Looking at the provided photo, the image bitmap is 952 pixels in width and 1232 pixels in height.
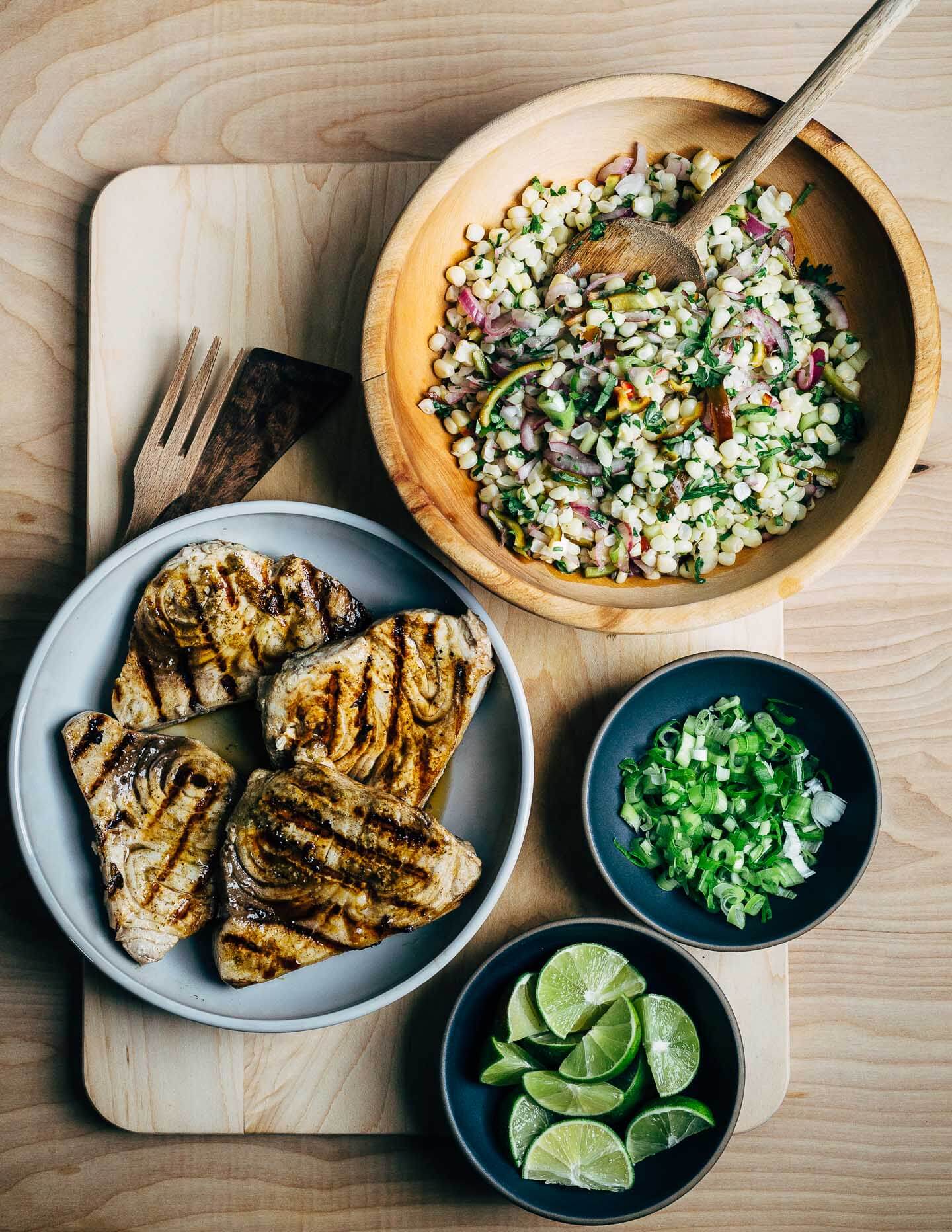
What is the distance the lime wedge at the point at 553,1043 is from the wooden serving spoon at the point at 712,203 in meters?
1.69

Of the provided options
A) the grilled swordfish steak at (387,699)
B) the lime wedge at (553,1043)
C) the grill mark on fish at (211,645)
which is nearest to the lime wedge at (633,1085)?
the lime wedge at (553,1043)

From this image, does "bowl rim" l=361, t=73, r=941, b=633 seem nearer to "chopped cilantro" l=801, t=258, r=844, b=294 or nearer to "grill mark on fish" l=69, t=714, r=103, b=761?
"chopped cilantro" l=801, t=258, r=844, b=294

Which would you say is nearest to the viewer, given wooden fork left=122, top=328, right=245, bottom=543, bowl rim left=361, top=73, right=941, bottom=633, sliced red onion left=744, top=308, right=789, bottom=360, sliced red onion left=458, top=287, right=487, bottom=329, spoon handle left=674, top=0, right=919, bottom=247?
spoon handle left=674, top=0, right=919, bottom=247

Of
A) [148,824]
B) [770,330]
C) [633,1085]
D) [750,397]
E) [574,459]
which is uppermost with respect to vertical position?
[770,330]

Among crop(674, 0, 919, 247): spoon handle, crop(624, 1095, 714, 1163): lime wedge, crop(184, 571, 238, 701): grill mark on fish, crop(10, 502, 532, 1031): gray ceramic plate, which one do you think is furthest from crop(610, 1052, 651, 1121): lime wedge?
crop(674, 0, 919, 247): spoon handle

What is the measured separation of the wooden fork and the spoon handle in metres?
1.07

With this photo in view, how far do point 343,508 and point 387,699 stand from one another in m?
0.50

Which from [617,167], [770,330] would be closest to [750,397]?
[770,330]

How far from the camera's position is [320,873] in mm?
1958

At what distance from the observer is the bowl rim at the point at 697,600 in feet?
6.09

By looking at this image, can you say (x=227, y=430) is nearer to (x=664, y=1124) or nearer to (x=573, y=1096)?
(x=573, y=1096)

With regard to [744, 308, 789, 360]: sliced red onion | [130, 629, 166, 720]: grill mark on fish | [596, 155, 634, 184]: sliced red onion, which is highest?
[596, 155, 634, 184]: sliced red onion

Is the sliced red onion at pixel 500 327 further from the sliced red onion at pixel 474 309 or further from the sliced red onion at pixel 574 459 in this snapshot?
the sliced red onion at pixel 574 459

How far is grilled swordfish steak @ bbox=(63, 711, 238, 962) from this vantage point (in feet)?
6.59
